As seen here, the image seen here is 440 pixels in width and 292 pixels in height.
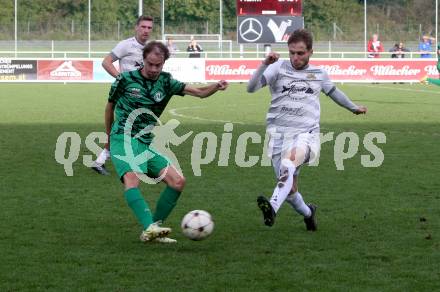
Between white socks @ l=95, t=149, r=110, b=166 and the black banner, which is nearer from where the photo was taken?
white socks @ l=95, t=149, r=110, b=166

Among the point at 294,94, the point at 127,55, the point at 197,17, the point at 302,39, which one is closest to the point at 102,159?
the point at 127,55

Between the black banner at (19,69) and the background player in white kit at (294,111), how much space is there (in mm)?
30745

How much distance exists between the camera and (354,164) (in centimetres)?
1421

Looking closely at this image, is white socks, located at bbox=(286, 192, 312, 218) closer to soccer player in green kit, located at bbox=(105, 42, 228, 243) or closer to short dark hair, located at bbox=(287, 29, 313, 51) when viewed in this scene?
soccer player in green kit, located at bbox=(105, 42, 228, 243)

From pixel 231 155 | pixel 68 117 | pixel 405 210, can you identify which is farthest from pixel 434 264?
pixel 68 117

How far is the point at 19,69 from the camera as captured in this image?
3853 cm

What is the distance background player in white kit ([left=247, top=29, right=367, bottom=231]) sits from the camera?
855 centimetres

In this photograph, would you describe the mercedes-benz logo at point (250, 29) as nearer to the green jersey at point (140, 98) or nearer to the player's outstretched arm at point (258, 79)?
the player's outstretched arm at point (258, 79)

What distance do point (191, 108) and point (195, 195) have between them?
15.2 m

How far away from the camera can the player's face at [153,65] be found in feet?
26.2

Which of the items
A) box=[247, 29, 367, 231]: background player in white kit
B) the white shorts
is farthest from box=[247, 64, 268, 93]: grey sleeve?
the white shorts

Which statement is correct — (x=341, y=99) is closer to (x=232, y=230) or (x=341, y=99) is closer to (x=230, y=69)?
(x=232, y=230)

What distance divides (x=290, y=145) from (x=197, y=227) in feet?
4.19

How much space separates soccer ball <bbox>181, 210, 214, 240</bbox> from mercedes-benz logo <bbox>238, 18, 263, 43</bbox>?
1128 inches
